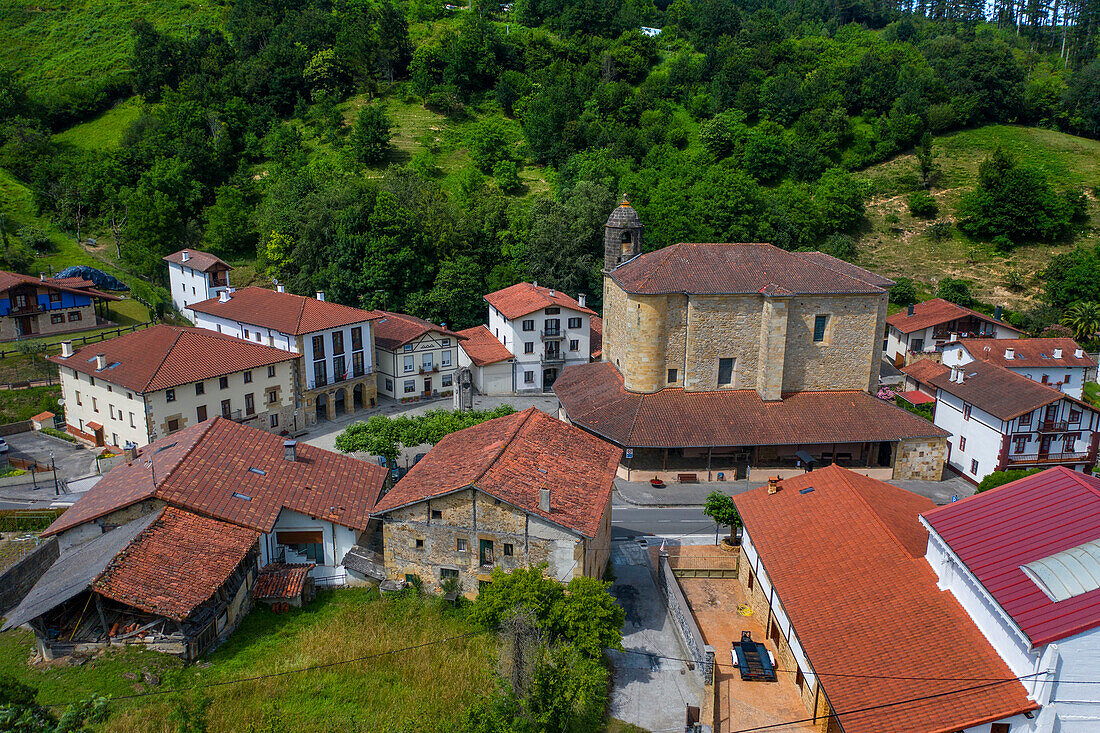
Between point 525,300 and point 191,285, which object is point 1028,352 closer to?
point 525,300

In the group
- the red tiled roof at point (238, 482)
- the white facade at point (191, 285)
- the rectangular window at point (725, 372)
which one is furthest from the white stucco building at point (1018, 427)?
the white facade at point (191, 285)

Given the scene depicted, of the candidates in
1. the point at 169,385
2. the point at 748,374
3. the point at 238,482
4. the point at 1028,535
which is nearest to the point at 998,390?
the point at 748,374

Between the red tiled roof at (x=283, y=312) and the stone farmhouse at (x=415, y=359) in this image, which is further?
the stone farmhouse at (x=415, y=359)

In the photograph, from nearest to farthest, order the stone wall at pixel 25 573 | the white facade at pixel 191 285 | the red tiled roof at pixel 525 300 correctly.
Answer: the stone wall at pixel 25 573 < the red tiled roof at pixel 525 300 < the white facade at pixel 191 285

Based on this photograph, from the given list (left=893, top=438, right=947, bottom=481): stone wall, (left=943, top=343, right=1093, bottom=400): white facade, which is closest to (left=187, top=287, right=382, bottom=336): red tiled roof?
(left=893, top=438, right=947, bottom=481): stone wall

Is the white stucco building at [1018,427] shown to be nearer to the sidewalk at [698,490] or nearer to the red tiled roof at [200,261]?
the sidewalk at [698,490]
